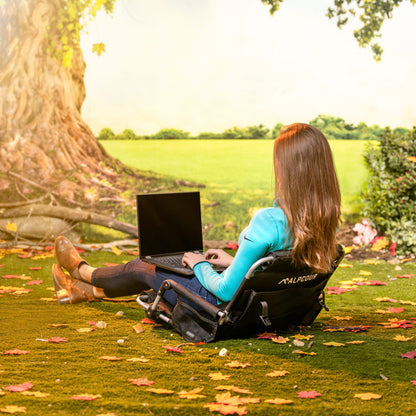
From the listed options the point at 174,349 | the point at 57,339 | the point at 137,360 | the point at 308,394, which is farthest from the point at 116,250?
the point at 308,394

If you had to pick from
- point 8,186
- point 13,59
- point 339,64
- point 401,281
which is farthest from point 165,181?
point 401,281

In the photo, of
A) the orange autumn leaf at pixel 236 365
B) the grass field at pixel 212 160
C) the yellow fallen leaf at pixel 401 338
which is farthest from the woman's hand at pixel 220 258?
the grass field at pixel 212 160

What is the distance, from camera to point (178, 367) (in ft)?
8.82

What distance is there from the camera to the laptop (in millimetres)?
3396

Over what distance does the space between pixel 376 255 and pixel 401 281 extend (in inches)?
51.9

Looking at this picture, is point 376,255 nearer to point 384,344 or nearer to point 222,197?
point 222,197

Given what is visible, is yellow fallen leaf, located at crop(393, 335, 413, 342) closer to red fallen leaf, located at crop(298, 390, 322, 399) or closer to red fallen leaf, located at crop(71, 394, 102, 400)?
red fallen leaf, located at crop(298, 390, 322, 399)

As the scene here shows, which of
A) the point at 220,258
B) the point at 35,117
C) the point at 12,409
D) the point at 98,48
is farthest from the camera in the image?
the point at 98,48

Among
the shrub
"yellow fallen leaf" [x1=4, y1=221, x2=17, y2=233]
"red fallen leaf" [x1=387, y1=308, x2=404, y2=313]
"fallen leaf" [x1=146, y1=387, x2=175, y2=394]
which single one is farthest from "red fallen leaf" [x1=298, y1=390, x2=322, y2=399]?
"yellow fallen leaf" [x1=4, y1=221, x2=17, y2=233]

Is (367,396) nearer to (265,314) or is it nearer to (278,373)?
(278,373)

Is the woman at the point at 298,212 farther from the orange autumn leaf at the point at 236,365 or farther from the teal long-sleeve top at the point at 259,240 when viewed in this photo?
the orange autumn leaf at the point at 236,365

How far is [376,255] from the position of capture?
651cm

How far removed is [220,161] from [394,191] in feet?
8.61

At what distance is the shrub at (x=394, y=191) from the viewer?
21.0ft
